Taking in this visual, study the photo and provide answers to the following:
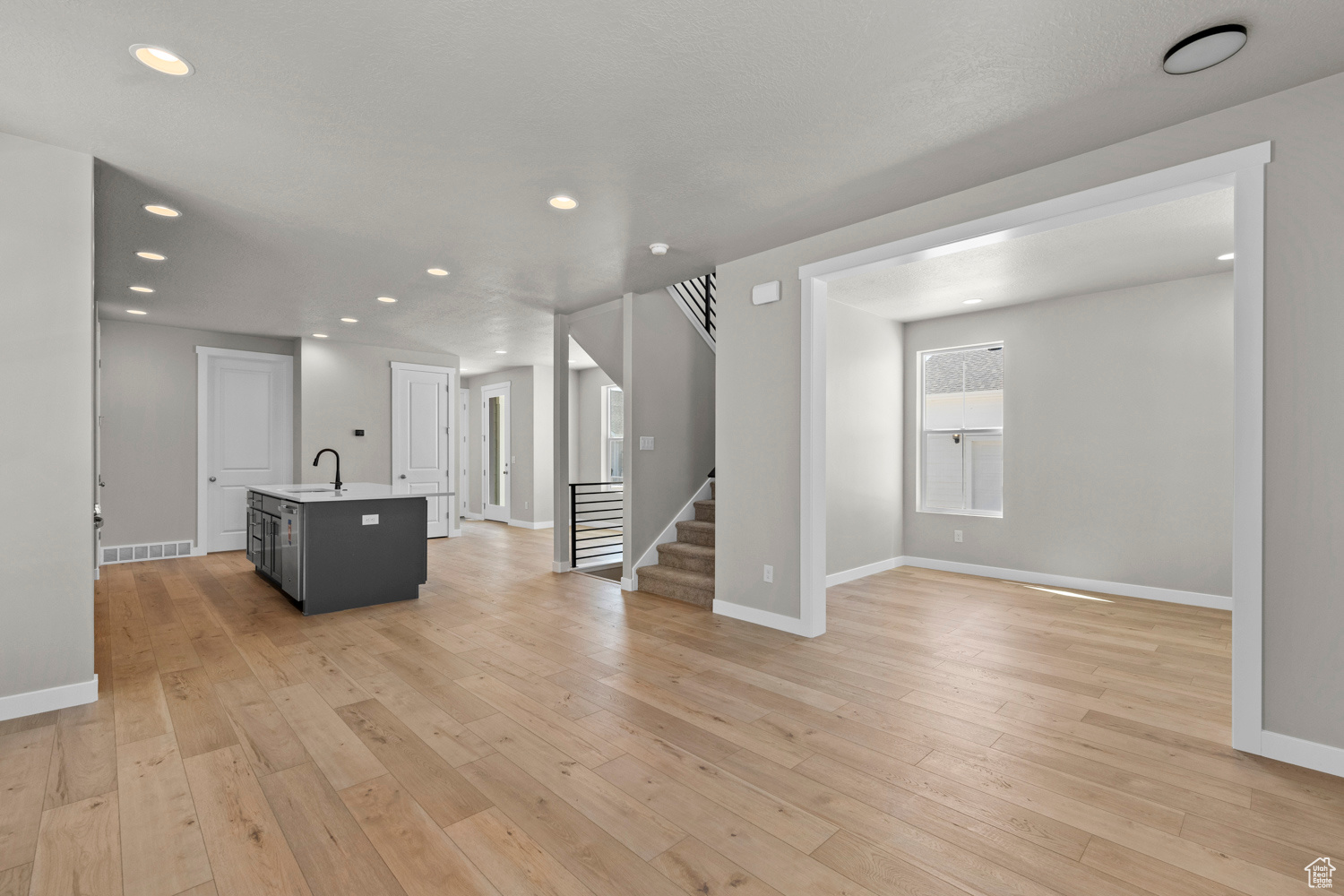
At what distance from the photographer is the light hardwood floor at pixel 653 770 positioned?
5.72 feet

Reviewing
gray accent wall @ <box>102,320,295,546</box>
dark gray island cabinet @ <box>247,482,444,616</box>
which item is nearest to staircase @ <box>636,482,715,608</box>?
dark gray island cabinet @ <box>247,482,444,616</box>

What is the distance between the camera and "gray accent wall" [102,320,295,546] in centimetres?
650

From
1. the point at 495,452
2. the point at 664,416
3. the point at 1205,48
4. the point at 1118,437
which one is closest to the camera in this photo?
the point at 1205,48

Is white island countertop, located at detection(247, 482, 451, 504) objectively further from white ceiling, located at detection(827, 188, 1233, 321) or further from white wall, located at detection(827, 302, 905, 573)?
white ceiling, located at detection(827, 188, 1233, 321)

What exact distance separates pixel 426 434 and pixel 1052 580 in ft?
25.1

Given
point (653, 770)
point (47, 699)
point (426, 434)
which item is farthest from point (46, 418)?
point (426, 434)

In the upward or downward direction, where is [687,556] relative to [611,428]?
downward

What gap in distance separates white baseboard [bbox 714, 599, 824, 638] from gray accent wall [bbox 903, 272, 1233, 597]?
5.36ft

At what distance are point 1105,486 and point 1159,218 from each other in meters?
2.49

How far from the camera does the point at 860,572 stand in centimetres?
580

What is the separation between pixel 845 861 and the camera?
5.83 ft

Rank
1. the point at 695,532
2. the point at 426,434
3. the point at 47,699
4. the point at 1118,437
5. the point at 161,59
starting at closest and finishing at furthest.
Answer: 1. the point at 161,59
2. the point at 47,699
3. the point at 1118,437
4. the point at 695,532
5. the point at 426,434

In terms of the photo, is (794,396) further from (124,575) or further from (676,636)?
(124,575)

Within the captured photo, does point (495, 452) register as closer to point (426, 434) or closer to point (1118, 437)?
point (426, 434)
